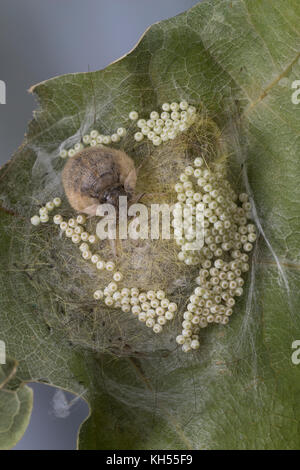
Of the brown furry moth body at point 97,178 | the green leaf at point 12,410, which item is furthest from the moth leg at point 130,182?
the green leaf at point 12,410

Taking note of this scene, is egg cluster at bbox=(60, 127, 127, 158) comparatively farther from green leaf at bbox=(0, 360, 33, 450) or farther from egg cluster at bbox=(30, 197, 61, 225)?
green leaf at bbox=(0, 360, 33, 450)

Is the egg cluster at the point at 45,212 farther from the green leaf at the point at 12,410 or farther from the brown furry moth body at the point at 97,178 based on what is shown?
the green leaf at the point at 12,410

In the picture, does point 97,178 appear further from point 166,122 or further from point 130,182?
point 166,122

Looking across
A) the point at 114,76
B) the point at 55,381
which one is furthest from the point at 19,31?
the point at 55,381

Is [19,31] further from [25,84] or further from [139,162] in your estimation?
[139,162]
